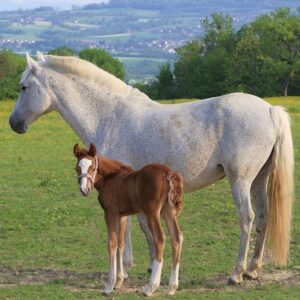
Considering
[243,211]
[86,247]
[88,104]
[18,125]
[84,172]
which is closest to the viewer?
[84,172]

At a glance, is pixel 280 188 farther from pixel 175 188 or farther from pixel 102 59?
pixel 102 59

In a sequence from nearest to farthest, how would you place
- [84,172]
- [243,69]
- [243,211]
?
[84,172], [243,211], [243,69]

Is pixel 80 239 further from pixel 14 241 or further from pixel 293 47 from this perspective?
pixel 293 47

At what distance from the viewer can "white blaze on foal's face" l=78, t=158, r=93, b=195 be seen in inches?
294

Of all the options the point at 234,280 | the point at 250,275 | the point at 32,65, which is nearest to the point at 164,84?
the point at 32,65

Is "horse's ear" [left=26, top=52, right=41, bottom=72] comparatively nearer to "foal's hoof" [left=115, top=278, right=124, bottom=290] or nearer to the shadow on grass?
the shadow on grass

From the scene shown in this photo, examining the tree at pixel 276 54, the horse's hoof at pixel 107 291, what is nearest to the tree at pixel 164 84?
the tree at pixel 276 54

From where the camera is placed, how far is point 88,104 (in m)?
9.34

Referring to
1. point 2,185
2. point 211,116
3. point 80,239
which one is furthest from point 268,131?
point 2,185

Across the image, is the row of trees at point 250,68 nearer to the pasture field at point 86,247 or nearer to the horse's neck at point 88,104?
the pasture field at point 86,247

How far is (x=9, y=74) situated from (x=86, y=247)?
77.8 metres

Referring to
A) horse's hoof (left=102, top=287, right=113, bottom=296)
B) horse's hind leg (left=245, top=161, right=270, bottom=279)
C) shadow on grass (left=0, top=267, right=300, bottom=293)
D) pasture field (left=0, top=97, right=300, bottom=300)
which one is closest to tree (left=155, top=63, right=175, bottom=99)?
pasture field (left=0, top=97, right=300, bottom=300)

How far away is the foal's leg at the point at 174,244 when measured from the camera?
786 centimetres

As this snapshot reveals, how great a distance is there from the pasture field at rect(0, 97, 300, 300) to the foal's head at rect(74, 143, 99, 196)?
1.16 m
